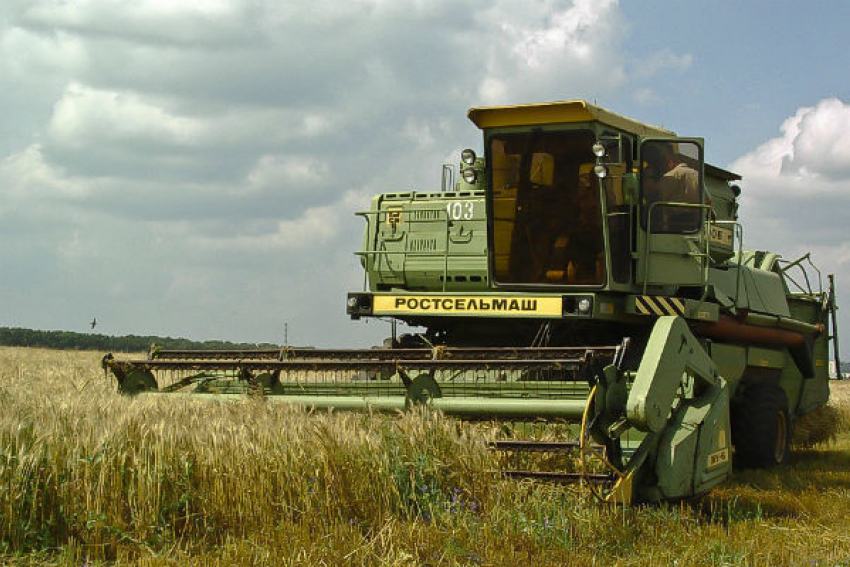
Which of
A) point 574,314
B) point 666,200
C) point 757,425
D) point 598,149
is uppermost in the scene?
point 598,149

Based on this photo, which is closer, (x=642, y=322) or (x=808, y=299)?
(x=642, y=322)

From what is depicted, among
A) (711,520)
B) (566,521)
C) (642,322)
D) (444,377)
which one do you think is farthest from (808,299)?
(566,521)

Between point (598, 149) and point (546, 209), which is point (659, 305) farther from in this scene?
point (598, 149)

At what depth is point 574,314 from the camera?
24.8 feet

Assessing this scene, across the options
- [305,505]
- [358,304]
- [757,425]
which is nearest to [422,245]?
[358,304]

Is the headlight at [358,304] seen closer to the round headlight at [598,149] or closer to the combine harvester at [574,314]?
the combine harvester at [574,314]

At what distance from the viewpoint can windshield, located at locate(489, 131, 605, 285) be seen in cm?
785

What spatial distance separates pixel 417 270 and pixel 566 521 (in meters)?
5.24

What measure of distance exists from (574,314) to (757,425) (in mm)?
1850

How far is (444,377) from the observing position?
7492 mm

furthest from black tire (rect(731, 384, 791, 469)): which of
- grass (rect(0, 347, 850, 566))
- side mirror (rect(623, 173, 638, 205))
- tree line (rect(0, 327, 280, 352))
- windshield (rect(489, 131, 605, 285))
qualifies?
tree line (rect(0, 327, 280, 352))

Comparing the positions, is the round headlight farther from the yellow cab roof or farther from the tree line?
the tree line

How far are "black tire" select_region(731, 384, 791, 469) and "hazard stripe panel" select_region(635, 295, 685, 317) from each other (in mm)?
1066

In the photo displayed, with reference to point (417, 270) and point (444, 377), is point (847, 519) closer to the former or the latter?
point (444, 377)
